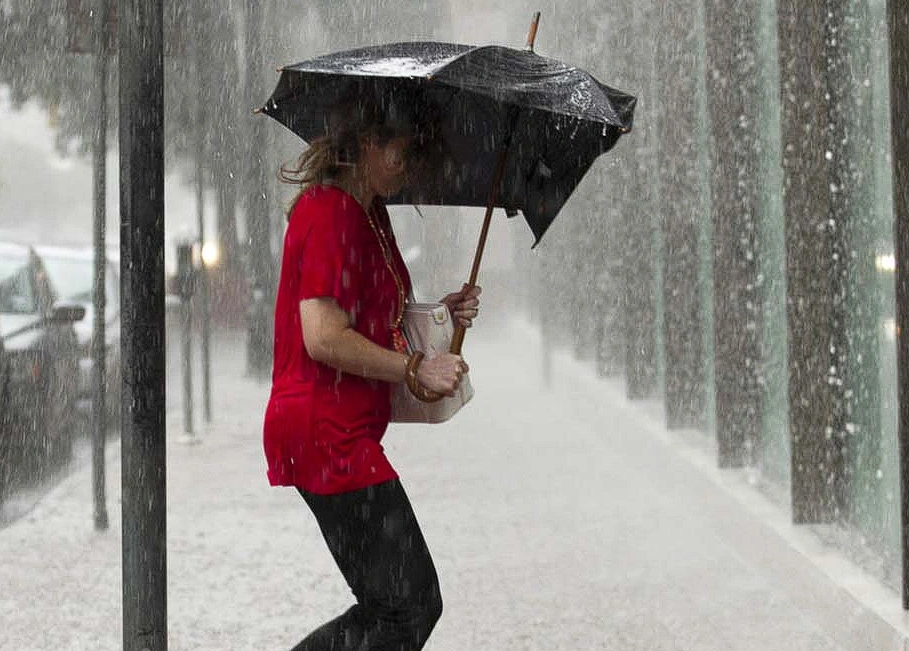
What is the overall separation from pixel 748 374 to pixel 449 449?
152 inches

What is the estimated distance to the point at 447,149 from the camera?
446 cm

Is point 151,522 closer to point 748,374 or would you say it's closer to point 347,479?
point 347,479

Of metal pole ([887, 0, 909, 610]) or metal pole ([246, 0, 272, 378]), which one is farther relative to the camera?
metal pole ([246, 0, 272, 378])

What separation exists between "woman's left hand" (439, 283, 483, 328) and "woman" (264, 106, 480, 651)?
39cm

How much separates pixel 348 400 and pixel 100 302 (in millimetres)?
4936

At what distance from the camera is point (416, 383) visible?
12.4 ft

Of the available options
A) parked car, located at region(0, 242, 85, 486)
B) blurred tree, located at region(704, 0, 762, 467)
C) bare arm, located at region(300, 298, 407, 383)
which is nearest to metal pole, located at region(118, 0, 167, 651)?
bare arm, located at region(300, 298, 407, 383)

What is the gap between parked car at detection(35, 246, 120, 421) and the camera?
585 inches

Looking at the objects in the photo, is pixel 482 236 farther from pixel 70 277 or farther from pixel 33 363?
pixel 70 277

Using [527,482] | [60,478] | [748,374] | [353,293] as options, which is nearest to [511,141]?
[353,293]

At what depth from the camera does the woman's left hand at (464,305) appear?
4.23m

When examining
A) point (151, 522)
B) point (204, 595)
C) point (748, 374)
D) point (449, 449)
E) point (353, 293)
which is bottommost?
point (449, 449)

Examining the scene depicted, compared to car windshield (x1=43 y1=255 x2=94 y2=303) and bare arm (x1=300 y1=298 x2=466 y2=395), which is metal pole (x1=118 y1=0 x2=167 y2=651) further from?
car windshield (x1=43 y1=255 x2=94 y2=303)

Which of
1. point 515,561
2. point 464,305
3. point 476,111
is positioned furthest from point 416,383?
point 515,561
